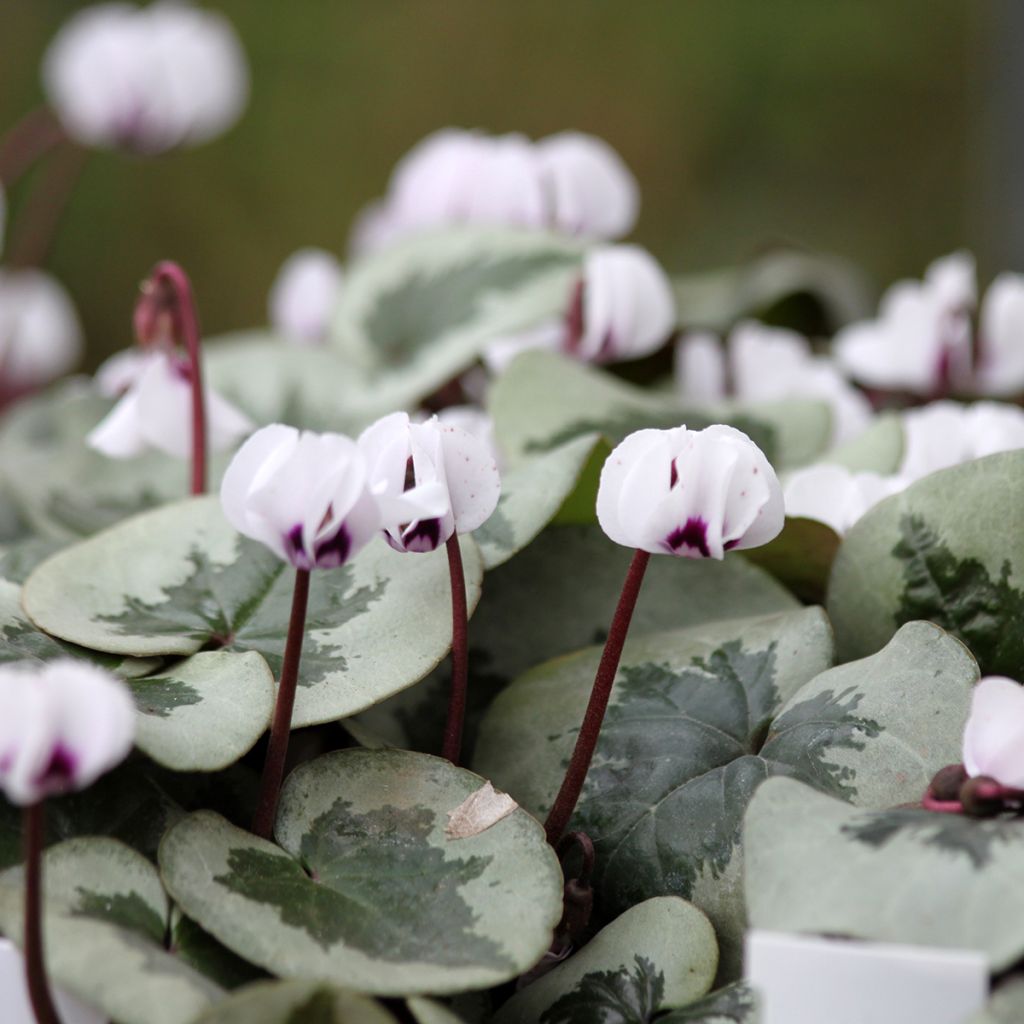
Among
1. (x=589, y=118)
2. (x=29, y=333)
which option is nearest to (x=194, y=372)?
(x=29, y=333)

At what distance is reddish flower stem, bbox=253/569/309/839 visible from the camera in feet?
1.46

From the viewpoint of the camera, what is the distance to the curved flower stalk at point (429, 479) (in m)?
0.43

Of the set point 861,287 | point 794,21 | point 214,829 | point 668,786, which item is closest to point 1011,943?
point 668,786

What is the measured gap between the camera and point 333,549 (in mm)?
423

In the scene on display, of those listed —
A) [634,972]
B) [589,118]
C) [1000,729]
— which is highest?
[589,118]

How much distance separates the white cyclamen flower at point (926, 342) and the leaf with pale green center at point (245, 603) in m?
0.43

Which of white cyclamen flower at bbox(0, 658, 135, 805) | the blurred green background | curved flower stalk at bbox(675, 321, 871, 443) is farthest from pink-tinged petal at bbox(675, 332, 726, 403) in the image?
the blurred green background

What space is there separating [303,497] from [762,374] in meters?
0.53

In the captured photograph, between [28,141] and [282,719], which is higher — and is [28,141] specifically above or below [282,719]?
above

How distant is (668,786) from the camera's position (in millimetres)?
509

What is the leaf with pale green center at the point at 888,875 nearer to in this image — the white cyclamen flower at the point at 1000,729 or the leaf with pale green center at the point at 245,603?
the white cyclamen flower at the point at 1000,729

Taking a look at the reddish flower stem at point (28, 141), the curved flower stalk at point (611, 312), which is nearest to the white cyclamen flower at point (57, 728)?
the curved flower stalk at point (611, 312)

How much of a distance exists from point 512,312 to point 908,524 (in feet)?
1.10

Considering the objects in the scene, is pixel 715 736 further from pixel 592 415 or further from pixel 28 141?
pixel 28 141
